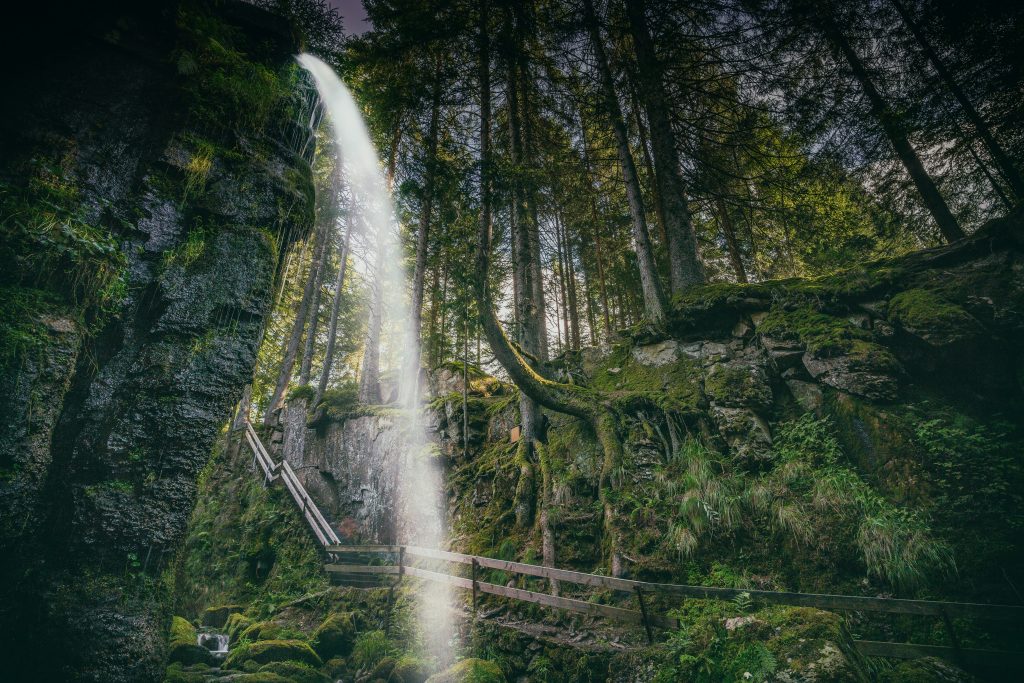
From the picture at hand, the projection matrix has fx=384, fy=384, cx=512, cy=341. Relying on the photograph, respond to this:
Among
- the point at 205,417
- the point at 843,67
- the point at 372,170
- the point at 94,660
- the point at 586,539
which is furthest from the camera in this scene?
the point at 372,170

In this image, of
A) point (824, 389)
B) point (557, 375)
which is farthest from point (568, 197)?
point (824, 389)

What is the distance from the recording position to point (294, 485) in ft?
36.7

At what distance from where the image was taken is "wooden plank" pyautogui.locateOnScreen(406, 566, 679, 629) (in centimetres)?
486

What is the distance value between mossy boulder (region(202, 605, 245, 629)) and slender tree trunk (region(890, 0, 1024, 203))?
733 inches

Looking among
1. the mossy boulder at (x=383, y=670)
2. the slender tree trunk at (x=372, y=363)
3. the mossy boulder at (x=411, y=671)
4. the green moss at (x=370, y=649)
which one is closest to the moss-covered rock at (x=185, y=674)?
the green moss at (x=370, y=649)

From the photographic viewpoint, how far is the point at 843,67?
8.69 m

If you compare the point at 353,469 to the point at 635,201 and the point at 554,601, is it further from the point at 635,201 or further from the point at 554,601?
the point at 635,201

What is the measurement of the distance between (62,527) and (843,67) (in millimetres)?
14947

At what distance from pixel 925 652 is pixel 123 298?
8.77 metres

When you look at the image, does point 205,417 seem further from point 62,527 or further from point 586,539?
point 586,539

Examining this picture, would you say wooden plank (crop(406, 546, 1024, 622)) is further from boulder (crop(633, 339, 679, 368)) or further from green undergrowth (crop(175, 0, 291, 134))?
green undergrowth (crop(175, 0, 291, 134))

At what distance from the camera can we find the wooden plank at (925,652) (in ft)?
11.2

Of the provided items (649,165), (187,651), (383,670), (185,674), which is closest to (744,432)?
(383,670)

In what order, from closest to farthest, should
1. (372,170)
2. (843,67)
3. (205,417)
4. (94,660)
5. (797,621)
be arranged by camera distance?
(94,660)
(797,621)
(205,417)
(843,67)
(372,170)
